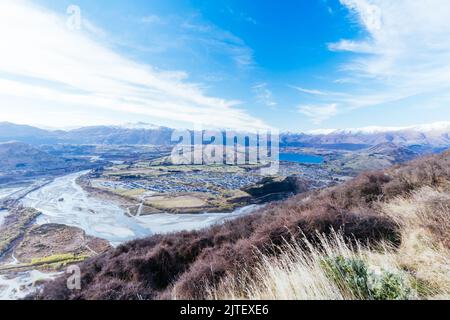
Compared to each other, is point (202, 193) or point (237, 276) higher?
point (237, 276)

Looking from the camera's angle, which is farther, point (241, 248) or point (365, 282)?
point (241, 248)

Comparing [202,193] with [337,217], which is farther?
[202,193]

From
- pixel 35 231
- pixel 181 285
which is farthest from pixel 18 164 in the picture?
pixel 181 285

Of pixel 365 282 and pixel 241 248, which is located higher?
Answer: pixel 365 282

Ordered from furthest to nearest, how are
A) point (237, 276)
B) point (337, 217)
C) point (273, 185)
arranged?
point (273, 185) → point (337, 217) → point (237, 276)

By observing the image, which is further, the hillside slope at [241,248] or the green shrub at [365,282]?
the hillside slope at [241,248]

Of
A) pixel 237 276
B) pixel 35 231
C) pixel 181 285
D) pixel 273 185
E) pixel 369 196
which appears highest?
pixel 369 196

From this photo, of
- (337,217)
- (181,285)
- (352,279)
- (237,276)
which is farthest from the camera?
(337,217)

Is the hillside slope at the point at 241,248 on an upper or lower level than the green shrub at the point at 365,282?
lower

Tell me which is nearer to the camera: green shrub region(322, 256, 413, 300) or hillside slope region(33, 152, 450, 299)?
green shrub region(322, 256, 413, 300)

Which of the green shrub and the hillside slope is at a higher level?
the green shrub
